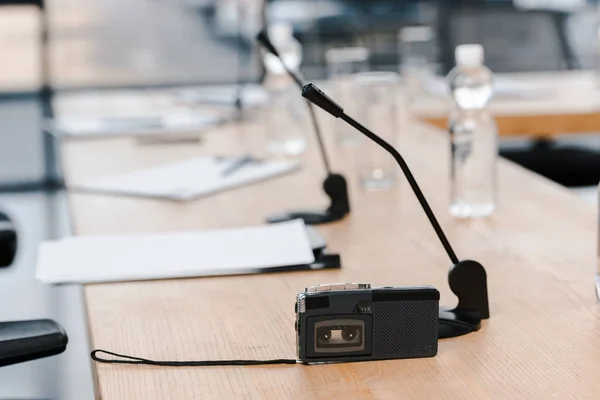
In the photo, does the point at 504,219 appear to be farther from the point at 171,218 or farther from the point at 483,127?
the point at 171,218

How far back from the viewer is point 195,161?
2.04 m

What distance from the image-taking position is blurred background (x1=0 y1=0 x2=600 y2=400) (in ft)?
10.3

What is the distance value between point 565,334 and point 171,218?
756mm

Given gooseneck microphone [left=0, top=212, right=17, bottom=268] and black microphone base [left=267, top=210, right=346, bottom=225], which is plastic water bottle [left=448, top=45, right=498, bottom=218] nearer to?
black microphone base [left=267, top=210, right=346, bottom=225]

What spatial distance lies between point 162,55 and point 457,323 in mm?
7385

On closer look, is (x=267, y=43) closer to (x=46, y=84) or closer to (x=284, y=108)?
(x=284, y=108)

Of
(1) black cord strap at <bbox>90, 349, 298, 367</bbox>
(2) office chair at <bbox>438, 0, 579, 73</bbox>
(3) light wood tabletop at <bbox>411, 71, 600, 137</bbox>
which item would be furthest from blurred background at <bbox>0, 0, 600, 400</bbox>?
(1) black cord strap at <bbox>90, 349, 298, 367</bbox>

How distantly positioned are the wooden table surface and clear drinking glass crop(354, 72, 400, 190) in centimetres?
2

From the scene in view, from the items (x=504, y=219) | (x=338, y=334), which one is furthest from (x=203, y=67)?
(x=338, y=334)

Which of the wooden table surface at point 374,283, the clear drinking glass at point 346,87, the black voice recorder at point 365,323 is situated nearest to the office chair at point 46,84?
the clear drinking glass at point 346,87

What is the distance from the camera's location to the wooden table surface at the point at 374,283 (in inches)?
34.6

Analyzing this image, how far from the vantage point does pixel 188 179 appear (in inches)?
73.4

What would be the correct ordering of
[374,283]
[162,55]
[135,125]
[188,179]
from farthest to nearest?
[162,55]
[135,125]
[188,179]
[374,283]

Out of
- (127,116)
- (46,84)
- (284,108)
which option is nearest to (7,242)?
(284,108)
